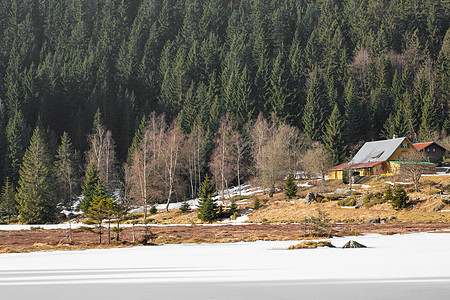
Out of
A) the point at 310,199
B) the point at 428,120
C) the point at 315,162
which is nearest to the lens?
the point at 310,199

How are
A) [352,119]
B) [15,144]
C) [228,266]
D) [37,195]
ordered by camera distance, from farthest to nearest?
[352,119]
[15,144]
[37,195]
[228,266]

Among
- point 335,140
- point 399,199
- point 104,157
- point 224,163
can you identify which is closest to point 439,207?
point 399,199

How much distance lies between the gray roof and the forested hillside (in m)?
4.63

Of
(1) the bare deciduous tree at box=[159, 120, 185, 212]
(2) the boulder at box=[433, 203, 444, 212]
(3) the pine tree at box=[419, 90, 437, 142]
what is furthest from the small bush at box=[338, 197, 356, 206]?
(3) the pine tree at box=[419, 90, 437, 142]

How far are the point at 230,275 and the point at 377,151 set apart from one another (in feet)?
226

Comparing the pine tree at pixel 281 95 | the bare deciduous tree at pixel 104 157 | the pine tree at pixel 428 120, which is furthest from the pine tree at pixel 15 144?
the pine tree at pixel 428 120

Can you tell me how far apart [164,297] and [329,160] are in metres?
70.6

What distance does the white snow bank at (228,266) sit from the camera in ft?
34.9

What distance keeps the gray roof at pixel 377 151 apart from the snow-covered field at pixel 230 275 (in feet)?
193

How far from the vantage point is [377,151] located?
244ft

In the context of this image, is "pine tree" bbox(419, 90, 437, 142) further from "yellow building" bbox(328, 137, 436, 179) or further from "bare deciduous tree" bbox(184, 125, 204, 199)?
"bare deciduous tree" bbox(184, 125, 204, 199)

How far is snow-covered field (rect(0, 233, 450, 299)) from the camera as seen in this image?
29.2ft

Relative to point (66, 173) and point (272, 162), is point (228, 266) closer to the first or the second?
point (272, 162)

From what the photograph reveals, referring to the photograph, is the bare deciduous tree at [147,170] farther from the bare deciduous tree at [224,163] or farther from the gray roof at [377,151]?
the gray roof at [377,151]
